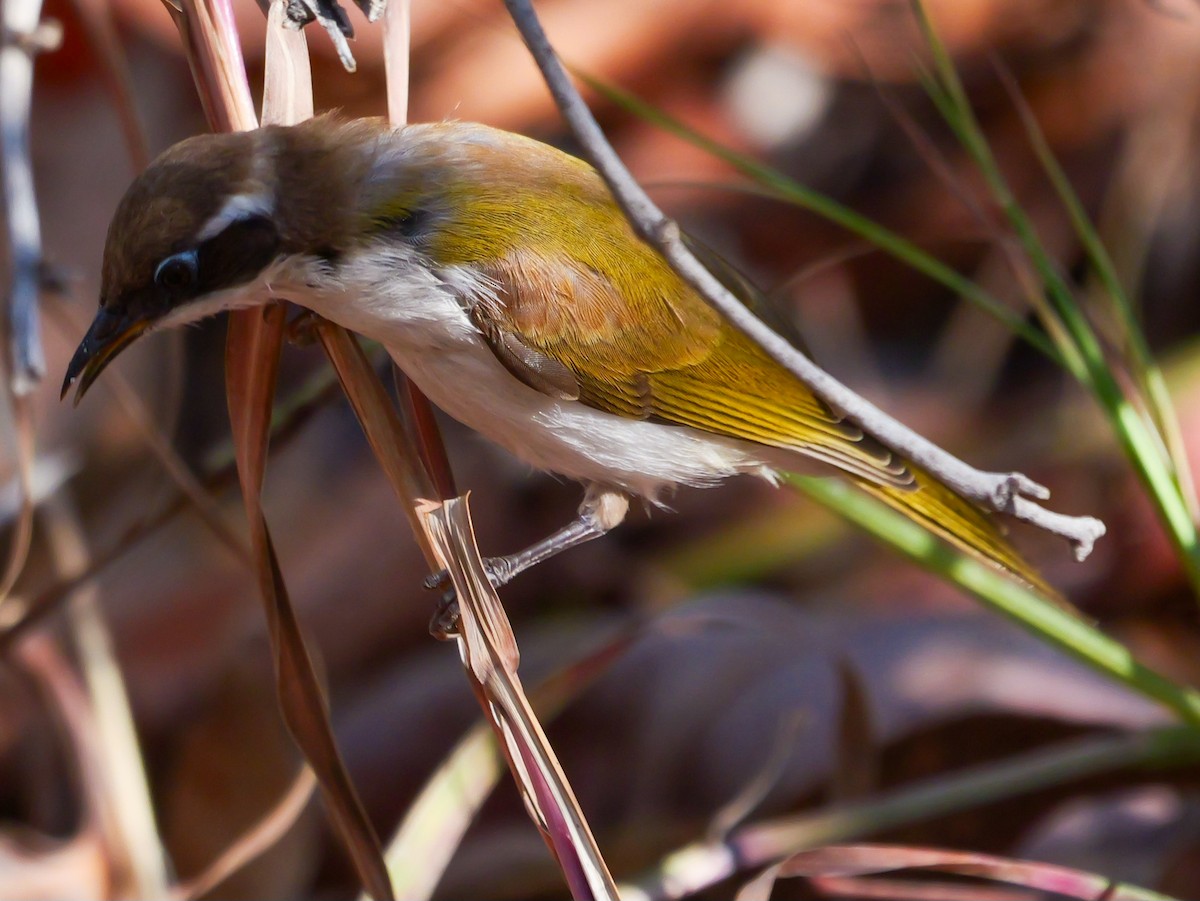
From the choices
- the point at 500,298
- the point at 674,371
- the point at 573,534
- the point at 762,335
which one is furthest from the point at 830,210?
the point at 762,335

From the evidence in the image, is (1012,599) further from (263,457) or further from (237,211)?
(237,211)

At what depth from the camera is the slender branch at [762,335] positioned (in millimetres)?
1294

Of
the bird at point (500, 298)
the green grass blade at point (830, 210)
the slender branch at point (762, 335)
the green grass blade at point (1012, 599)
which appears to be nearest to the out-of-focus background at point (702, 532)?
the green grass blade at point (830, 210)

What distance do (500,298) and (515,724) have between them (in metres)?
0.77

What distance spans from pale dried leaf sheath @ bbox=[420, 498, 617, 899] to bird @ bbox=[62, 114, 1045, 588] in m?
0.53

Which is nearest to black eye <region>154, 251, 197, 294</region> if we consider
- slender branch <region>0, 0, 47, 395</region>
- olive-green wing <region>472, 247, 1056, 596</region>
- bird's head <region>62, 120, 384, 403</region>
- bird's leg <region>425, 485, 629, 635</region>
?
bird's head <region>62, 120, 384, 403</region>

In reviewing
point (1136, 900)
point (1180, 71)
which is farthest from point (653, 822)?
point (1180, 71)

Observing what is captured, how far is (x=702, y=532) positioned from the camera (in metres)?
4.33

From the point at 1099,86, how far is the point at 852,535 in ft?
7.74

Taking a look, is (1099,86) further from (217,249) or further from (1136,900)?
(217,249)

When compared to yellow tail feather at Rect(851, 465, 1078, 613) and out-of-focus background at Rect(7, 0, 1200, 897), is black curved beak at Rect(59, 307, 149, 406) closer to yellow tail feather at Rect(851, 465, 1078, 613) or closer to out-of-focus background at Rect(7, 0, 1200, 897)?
out-of-focus background at Rect(7, 0, 1200, 897)

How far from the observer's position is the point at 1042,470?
4.20 meters

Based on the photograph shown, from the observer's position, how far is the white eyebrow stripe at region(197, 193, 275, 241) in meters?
1.92

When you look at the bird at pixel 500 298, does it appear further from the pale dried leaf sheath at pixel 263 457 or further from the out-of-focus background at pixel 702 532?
the out-of-focus background at pixel 702 532
